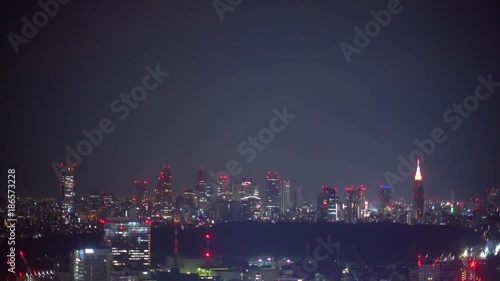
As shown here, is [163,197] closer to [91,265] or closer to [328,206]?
[328,206]

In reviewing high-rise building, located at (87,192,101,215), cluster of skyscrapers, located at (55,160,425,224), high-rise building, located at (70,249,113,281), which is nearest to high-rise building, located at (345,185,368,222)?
cluster of skyscrapers, located at (55,160,425,224)

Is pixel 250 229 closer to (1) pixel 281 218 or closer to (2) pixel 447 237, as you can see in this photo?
(1) pixel 281 218

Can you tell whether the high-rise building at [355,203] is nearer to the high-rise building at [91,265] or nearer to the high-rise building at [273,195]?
the high-rise building at [273,195]

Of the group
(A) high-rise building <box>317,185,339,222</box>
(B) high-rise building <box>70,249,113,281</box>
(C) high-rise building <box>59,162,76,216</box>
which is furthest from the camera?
(A) high-rise building <box>317,185,339,222</box>

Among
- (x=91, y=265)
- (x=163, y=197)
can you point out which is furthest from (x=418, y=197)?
(x=91, y=265)

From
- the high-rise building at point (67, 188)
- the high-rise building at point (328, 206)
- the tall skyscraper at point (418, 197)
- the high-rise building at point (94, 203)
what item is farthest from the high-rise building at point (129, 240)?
the high-rise building at point (328, 206)

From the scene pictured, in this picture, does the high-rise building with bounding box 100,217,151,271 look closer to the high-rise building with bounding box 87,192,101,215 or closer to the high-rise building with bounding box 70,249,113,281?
the high-rise building with bounding box 70,249,113,281

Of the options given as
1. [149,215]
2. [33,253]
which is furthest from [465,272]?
[149,215]
